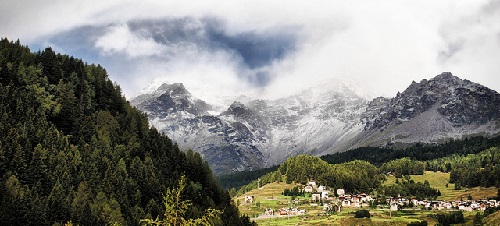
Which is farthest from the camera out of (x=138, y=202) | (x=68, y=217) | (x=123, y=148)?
(x=123, y=148)

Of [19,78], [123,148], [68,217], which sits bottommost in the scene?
[68,217]

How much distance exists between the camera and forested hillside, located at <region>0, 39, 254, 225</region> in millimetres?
104188

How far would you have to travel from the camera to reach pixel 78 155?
408ft

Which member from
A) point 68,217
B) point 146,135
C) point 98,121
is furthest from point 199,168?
point 68,217

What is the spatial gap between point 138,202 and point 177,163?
34414 mm

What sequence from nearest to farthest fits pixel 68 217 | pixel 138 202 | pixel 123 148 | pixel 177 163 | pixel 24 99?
pixel 68 217
pixel 138 202
pixel 24 99
pixel 123 148
pixel 177 163

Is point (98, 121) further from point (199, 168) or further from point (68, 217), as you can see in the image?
point (68, 217)

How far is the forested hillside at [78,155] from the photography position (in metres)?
104

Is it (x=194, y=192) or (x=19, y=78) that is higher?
(x=19, y=78)

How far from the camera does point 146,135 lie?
157 metres

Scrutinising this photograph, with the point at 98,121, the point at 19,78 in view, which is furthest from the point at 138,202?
the point at 19,78

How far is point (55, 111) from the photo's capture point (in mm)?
138125

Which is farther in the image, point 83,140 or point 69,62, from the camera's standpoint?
point 69,62

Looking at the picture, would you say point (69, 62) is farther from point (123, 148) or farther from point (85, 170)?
point (85, 170)
